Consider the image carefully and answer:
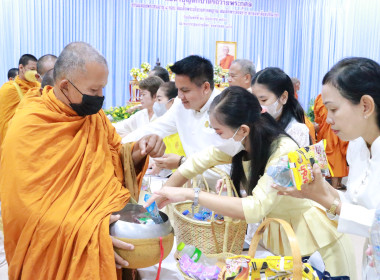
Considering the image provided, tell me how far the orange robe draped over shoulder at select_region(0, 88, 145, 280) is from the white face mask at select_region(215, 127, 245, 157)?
52cm

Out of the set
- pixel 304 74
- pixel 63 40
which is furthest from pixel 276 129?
pixel 304 74

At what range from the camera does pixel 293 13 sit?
384 inches

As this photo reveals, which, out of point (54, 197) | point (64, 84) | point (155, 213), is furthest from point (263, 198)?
point (64, 84)

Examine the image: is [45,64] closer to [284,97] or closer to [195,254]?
[284,97]

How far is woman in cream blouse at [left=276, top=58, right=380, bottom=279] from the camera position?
4.47ft

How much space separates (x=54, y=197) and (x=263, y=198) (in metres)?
0.89

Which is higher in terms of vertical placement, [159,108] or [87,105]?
[87,105]

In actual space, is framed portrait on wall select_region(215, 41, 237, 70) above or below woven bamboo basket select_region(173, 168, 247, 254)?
above

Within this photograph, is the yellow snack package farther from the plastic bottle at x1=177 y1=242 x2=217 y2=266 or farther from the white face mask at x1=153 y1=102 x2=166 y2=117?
the white face mask at x1=153 y1=102 x2=166 y2=117

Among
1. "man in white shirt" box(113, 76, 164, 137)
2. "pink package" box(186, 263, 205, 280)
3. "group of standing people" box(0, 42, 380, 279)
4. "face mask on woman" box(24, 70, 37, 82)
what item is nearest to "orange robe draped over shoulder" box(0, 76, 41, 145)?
"face mask on woman" box(24, 70, 37, 82)

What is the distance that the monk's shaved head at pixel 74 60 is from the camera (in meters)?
1.79

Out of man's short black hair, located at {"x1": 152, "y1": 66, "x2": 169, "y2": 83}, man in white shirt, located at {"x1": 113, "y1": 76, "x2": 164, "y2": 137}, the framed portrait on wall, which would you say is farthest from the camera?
the framed portrait on wall

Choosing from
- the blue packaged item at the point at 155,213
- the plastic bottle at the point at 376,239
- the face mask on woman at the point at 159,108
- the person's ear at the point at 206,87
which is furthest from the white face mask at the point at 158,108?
the plastic bottle at the point at 376,239

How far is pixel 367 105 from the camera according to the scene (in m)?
1.37
